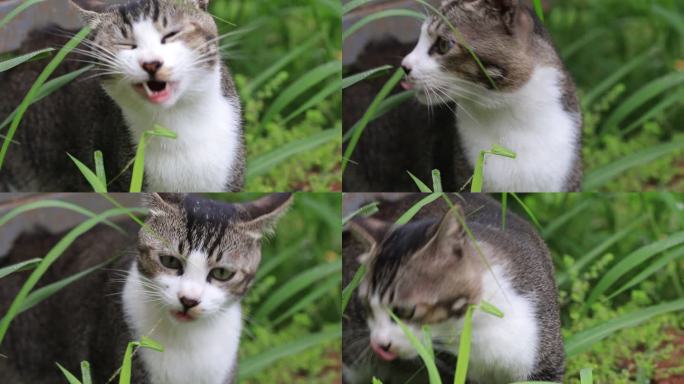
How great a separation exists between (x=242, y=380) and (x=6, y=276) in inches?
26.1

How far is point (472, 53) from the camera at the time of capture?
2.36m

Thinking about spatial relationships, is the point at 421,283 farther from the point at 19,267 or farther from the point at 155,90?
the point at 19,267

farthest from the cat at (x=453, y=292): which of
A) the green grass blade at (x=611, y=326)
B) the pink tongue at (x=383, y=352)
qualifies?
the green grass blade at (x=611, y=326)

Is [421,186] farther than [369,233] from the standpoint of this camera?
Yes

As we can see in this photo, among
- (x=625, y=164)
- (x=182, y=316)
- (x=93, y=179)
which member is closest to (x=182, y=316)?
(x=182, y=316)

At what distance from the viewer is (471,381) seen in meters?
2.38

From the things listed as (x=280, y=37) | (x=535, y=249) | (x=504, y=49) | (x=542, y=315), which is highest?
(x=280, y=37)

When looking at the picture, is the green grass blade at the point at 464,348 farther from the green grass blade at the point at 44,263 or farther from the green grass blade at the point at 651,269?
the green grass blade at the point at 44,263

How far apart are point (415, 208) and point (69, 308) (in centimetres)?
91

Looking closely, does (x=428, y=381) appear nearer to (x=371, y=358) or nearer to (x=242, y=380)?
(x=371, y=358)

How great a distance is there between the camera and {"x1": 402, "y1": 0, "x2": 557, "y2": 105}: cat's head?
236 cm

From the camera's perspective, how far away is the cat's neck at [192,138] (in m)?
2.33

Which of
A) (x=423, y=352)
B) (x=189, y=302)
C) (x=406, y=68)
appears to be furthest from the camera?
(x=406, y=68)

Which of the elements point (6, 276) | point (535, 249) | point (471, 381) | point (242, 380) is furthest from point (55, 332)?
point (535, 249)
